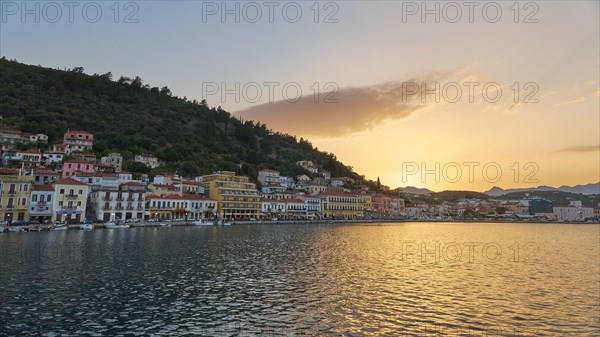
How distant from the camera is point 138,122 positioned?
138 meters

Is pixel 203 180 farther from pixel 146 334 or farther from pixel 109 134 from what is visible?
pixel 146 334

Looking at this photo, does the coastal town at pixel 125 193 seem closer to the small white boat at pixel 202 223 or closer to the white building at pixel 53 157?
the white building at pixel 53 157

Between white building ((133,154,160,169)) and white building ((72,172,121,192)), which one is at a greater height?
white building ((133,154,160,169))

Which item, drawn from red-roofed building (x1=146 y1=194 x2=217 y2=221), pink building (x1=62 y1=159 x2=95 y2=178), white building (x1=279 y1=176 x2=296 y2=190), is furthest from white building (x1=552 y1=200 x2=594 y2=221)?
pink building (x1=62 y1=159 x2=95 y2=178)

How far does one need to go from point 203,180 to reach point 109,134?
38706 mm

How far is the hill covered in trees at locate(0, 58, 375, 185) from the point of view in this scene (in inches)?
4466

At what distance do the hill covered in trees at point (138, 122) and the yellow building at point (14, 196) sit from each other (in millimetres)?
41655

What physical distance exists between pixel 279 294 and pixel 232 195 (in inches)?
2927

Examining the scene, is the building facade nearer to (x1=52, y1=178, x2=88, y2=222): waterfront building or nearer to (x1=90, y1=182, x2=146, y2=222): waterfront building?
(x1=90, y1=182, x2=146, y2=222): waterfront building

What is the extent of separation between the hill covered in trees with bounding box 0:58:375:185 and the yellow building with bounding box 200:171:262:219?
18.8 metres

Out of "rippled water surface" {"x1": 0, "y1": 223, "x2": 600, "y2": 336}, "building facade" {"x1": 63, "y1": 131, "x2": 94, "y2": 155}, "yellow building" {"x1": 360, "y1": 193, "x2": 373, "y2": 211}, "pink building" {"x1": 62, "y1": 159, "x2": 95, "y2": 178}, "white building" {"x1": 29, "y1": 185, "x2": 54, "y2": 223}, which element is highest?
"building facade" {"x1": 63, "y1": 131, "x2": 94, "y2": 155}

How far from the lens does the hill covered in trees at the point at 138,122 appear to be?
113 m

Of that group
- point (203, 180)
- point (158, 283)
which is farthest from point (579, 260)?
point (203, 180)

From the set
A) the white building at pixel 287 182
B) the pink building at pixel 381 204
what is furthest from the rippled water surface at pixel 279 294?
the pink building at pixel 381 204
